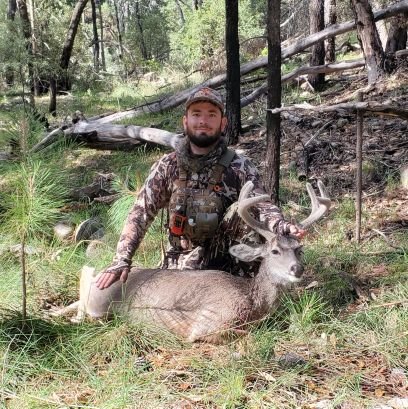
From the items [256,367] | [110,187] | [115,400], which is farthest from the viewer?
[110,187]

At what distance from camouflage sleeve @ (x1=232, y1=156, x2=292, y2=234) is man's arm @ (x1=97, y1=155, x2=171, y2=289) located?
1.86 feet

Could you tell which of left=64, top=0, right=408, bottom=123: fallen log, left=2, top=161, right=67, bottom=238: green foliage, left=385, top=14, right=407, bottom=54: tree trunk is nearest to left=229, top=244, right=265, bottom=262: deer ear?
left=2, top=161, right=67, bottom=238: green foliage

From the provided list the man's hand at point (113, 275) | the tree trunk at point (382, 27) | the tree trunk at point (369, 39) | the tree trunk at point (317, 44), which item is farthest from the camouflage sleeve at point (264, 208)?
the tree trunk at point (382, 27)

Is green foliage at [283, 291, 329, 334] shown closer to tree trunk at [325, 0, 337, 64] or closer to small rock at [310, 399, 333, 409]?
small rock at [310, 399, 333, 409]

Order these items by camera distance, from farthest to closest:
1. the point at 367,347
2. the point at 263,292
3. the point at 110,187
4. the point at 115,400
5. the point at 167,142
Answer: the point at 167,142 < the point at 110,187 < the point at 263,292 < the point at 367,347 < the point at 115,400

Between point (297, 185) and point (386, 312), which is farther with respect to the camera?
point (297, 185)

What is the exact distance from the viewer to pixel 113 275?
3682 mm

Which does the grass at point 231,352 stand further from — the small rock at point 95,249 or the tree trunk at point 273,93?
the tree trunk at point 273,93

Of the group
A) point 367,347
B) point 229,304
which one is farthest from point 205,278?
point 367,347

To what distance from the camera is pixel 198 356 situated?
129 inches

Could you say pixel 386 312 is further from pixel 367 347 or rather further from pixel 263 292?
pixel 263 292

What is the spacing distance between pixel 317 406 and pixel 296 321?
0.86 m

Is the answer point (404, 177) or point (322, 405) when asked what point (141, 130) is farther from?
point (322, 405)

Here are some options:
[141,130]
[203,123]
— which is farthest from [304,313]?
[141,130]
